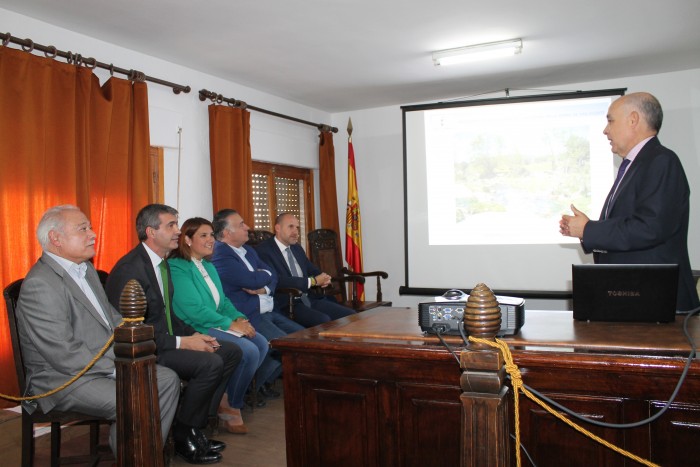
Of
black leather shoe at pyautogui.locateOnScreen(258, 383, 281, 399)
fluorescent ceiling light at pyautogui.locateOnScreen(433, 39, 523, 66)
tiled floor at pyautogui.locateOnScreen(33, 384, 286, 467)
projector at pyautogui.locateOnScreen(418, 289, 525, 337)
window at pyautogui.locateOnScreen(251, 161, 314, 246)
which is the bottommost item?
tiled floor at pyautogui.locateOnScreen(33, 384, 286, 467)

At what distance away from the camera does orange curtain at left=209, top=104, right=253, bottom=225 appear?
448cm

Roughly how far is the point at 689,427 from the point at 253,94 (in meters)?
4.50

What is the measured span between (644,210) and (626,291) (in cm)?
37

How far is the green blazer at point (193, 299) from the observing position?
10.0 ft

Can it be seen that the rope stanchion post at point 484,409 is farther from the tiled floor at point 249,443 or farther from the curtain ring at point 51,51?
the curtain ring at point 51,51

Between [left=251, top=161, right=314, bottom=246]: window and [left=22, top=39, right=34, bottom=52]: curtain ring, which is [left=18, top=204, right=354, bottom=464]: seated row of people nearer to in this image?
[left=22, top=39, right=34, bottom=52]: curtain ring

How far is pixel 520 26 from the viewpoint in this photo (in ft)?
12.5

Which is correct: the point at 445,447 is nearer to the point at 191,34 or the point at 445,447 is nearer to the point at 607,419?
the point at 607,419

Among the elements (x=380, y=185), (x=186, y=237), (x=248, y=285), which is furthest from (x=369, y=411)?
(x=380, y=185)

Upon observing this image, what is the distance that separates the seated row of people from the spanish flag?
1.84 meters

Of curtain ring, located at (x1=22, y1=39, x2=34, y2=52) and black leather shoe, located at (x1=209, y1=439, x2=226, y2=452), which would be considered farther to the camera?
curtain ring, located at (x1=22, y1=39, x2=34, y2=52)

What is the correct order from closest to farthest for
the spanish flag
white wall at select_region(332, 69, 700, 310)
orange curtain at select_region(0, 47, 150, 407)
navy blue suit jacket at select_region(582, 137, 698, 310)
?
navy blue suit jacket at select_region(582, 137, 698, 310) → orange curtain at select_region(0, 47, 150, 407) → the spanish flag → white wall at select_region(332, 69, 700, 310)

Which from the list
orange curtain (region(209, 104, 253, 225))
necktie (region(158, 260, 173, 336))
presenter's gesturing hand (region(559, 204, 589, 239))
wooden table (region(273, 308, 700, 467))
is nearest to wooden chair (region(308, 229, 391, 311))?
orange curtain (region(209, 104, 253, 225))

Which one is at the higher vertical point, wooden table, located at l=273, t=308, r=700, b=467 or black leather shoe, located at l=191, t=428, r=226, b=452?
wooden table, located at l=273, t=308, r=700, b=467
